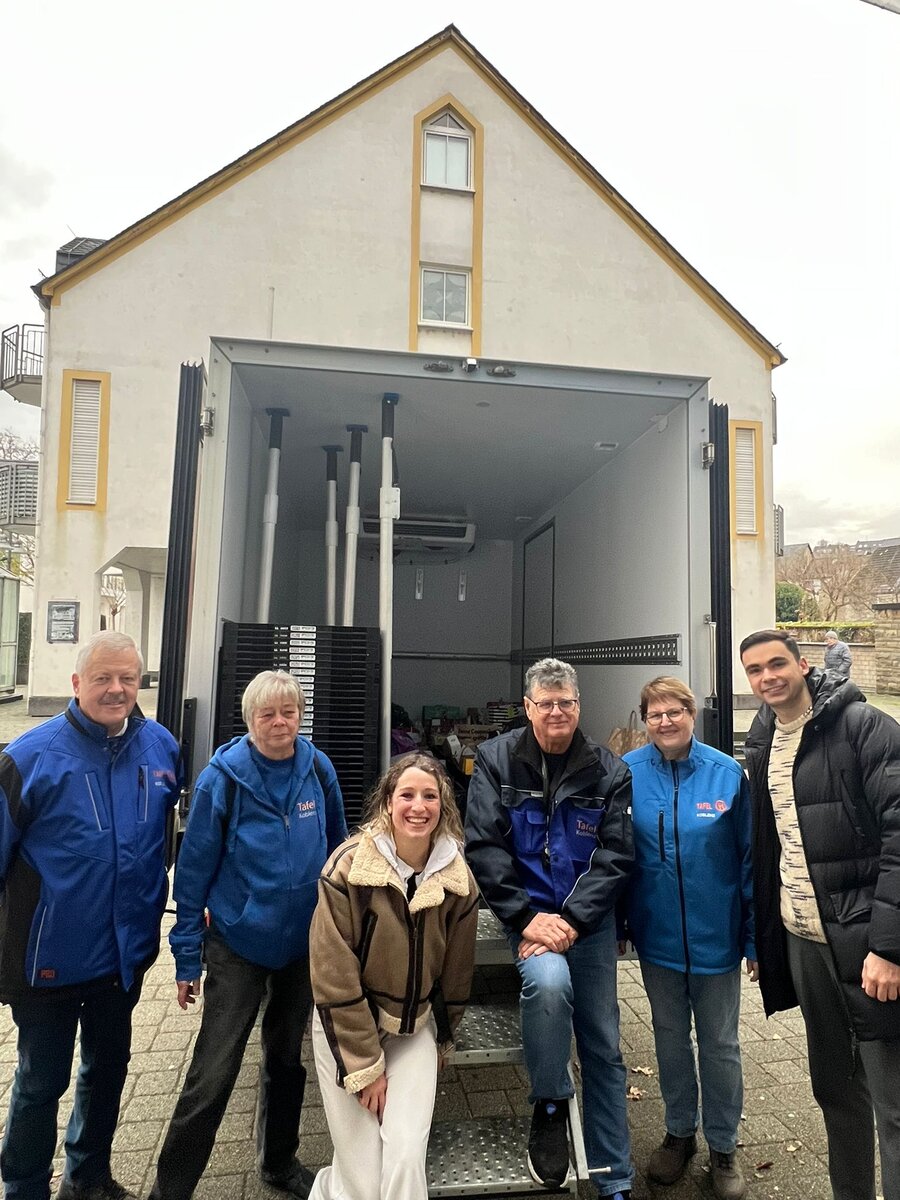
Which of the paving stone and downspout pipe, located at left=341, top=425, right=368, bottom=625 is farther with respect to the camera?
downspout pipe, located at left=341, top=425, right=368, bottom=625

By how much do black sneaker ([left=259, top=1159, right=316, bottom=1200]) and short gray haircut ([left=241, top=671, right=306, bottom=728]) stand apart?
1350 mm

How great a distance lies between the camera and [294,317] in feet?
35.1

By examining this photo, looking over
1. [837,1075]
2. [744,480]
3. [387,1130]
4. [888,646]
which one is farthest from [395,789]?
[888,646]

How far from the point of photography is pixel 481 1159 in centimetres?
195

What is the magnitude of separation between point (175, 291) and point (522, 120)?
6.29 metres

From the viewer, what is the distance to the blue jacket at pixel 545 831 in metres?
2.10

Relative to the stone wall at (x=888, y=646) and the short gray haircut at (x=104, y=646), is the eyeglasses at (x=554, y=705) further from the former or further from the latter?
the stone wall at (x=888, y=646)

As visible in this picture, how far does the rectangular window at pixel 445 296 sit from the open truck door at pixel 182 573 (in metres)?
9.28

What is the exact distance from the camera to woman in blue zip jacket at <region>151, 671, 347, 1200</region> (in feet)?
6.39

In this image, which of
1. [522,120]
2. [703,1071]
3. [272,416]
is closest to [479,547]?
[272,416]

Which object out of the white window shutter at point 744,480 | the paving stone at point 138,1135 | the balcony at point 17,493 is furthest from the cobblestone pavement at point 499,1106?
the balcony at point 17,493

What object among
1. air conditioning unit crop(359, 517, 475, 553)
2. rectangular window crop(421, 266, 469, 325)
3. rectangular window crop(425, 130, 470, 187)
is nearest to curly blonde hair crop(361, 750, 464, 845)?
air conditioning unit crop(359, 517, 475, 553)

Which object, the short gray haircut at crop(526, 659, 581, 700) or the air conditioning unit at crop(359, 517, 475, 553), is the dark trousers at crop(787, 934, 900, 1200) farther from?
the air conditioning unit at crop(359, 517, 475, 553)

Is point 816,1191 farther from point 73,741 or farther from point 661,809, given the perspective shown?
point 73,741
